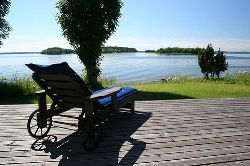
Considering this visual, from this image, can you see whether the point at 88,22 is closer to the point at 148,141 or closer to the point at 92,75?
the point at 92,75

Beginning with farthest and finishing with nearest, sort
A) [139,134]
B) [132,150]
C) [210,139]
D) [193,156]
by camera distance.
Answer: [139,134]
[210,139]
[132,150]
[193,156]

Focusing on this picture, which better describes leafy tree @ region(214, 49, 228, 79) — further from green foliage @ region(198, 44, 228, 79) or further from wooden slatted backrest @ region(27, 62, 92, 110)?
wooden slatted backrest @ region(27, 62, 92, 110)

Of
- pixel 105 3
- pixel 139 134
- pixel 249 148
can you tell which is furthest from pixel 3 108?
pixel 105 3

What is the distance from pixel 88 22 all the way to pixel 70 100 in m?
11.8

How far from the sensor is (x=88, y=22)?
17.6 meters

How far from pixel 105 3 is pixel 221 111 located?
10.9 metres

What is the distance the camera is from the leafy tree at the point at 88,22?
17.5 meters

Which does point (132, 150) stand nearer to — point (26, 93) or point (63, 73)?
point (63, 73)

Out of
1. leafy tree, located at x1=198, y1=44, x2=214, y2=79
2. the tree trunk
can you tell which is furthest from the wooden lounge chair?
leafy tree, located at x1=198, y1=44, x2=214, y2=79

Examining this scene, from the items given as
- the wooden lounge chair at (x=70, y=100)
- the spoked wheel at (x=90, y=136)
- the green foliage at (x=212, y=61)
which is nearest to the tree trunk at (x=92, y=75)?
the wooden lounge chair at (x=70, y=100)

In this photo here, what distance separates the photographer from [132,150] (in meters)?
5.60

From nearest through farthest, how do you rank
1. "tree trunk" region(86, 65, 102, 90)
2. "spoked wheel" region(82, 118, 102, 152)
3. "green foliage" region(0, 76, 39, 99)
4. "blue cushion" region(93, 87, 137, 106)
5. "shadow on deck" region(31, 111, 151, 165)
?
"shadow on deck" region(31, 111, 151, 165) → "spoked wheel" region(82, 118, 102, 152) → "blue cushion" region(93, 87, 137, 106) → "green foliage" region(0, 76, 39, 99) → "tree trunk" region(86, 65, 102, 90)

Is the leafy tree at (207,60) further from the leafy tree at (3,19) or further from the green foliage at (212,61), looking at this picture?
the leafy tree at (3,19)

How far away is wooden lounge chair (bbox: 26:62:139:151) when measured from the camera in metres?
5.67
